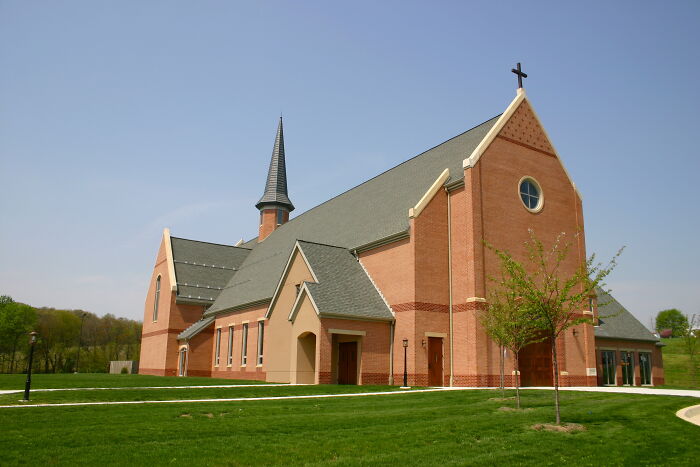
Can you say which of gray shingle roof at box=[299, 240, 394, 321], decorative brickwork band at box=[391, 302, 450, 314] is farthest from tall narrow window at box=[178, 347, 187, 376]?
decorative brickwork band at box=[391, 302, 450, 314]

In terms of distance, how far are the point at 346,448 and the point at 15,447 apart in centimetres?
641

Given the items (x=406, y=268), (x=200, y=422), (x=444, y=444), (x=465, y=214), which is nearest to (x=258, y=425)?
(x=200, y=422)

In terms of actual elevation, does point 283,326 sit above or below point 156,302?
below

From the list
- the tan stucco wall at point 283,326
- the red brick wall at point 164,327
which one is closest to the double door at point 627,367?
the tan stucco wall at point 283,326

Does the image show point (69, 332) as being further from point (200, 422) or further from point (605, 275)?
point (605, 275)

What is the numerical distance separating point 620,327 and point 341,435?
101 ft

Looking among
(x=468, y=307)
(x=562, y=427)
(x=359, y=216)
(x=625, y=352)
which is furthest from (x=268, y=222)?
(x=562, y=427)

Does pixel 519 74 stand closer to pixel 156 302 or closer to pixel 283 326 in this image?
pixel 283 326

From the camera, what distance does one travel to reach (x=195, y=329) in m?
44.6

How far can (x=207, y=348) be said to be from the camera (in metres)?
44.3

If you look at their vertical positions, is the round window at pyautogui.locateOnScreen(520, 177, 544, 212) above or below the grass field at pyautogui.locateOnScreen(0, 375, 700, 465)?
Answer: above

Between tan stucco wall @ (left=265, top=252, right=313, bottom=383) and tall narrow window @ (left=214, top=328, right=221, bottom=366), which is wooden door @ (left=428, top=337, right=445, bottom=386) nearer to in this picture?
tan stucco wall @ (left=265, top=252, right=313, bottom=383)

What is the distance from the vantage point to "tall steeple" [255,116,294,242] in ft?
194

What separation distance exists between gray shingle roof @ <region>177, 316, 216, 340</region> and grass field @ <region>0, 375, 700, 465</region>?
28105 millimetres
